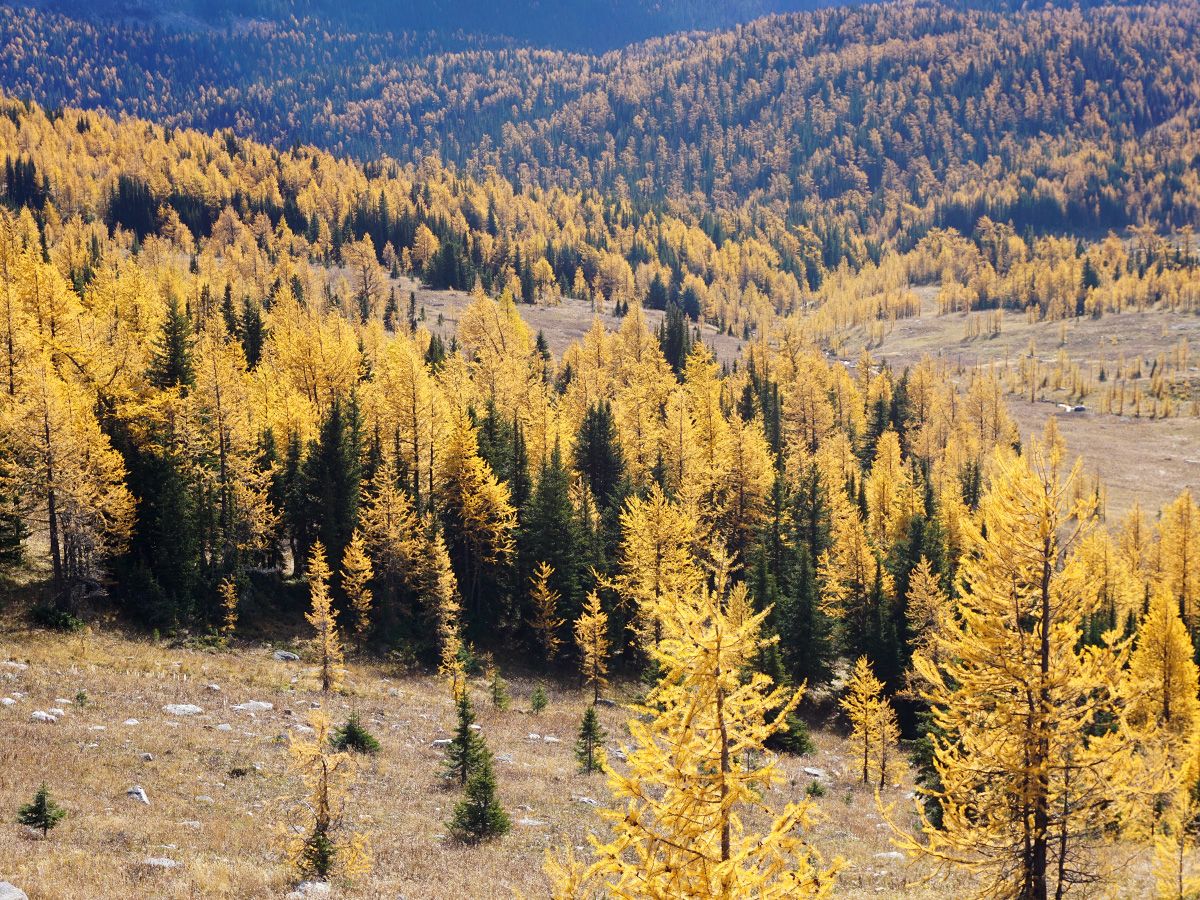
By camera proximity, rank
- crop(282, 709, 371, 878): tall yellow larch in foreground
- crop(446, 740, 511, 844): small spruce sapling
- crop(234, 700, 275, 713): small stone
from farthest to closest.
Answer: crop(234, 700, 275, 713): small stone < crop(446, 740, 511, 844): small spruce sapling < crop(282, 709, 371, 878): tall yellow larch in foreground

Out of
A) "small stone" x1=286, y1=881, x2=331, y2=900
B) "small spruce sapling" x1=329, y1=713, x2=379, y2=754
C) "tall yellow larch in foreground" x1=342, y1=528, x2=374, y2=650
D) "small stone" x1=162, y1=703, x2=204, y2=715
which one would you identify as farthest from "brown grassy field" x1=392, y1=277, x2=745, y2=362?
"small stone" x1=286, y1=881, x2=331, y2=900

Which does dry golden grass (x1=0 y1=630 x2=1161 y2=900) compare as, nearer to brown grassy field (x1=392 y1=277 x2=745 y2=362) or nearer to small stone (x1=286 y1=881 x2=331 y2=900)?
small stone (x1=286 y1=881 x2=331 y2=900)

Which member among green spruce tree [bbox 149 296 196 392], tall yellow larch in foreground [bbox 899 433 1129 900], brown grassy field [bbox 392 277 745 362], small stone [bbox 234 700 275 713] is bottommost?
small stone [bbox 234 700 275 713]

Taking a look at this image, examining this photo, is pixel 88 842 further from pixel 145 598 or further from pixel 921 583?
pixel 921 583

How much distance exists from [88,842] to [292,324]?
231ft

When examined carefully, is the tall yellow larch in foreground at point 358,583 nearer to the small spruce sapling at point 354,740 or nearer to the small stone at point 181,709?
the small stone at point 181,709

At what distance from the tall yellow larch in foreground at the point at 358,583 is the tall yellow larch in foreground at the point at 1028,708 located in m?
34.2

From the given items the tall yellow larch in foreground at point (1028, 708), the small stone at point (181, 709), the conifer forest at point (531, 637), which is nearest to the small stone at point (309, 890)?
the conifer forest at point (531, 637)

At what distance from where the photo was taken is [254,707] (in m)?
29.7

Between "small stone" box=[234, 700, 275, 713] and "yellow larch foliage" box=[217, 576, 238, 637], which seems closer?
"small stone" box=[234, 700, 275, 713]

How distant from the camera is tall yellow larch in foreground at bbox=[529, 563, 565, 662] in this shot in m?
49.3

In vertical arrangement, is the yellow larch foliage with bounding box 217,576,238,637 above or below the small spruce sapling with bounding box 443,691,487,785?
above

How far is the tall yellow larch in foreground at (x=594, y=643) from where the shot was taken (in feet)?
143

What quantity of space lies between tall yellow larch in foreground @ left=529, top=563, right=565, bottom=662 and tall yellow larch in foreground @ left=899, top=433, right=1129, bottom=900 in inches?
1432
